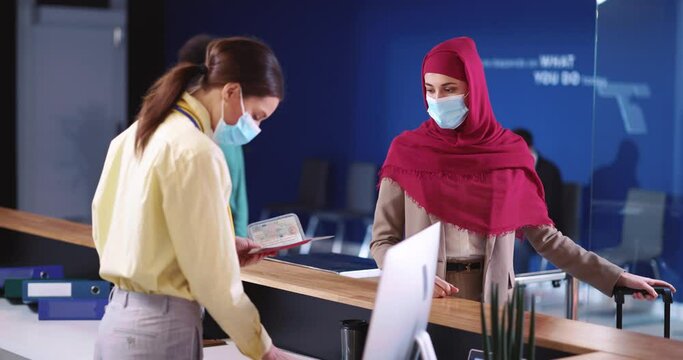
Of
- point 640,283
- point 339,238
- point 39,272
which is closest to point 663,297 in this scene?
point 640,283

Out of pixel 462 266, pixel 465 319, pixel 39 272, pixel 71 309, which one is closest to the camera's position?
pixel 465 319

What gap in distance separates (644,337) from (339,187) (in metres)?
6.59

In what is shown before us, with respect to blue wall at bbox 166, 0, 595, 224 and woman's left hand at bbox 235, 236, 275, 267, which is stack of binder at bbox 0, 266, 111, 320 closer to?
woman's left hand at bbox 235, 236, 275, 267

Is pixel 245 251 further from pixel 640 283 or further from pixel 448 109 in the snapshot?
pixel 640 283

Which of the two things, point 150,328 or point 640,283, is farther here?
point 640,283

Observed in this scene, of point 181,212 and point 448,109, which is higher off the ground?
point 448,109

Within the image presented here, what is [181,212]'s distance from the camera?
2246 millimetres

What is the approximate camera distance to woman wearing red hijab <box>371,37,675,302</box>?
3193mm

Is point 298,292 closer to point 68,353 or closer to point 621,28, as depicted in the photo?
point 68,353

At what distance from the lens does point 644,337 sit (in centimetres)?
254

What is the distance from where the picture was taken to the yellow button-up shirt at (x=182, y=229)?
2.25 m

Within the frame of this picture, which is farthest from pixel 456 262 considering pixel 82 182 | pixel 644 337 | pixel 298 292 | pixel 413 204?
pixel 82 182

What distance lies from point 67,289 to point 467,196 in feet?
4.66

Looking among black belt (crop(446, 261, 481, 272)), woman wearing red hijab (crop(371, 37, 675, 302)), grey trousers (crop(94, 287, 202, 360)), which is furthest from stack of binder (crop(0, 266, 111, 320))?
grey trousers (crop(94, 287, 202, 360))
